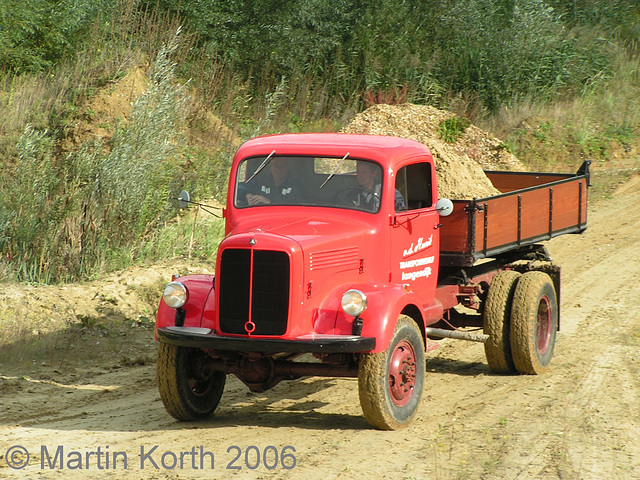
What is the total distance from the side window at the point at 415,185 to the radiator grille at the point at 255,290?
157 cm

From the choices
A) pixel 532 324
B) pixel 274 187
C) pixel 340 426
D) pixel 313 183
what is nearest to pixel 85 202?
pixel 274 187

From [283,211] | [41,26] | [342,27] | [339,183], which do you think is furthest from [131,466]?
[342,27]

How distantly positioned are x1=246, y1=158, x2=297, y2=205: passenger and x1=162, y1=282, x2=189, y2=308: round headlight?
3.63 ft

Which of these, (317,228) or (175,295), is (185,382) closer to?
(175,295)

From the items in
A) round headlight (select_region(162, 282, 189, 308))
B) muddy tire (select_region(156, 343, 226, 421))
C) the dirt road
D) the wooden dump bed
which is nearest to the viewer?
the dirt road

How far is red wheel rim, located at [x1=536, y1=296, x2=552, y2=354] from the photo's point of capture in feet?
29.8

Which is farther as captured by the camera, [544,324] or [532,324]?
[544,324]

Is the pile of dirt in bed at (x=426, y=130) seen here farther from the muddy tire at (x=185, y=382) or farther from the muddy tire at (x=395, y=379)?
the muddy tire at (x=185, y=382)

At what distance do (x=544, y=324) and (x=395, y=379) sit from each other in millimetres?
3129

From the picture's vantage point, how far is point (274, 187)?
24.3ft

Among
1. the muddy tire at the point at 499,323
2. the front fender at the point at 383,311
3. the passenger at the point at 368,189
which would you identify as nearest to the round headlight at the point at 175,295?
the front fender at the point at 383,311

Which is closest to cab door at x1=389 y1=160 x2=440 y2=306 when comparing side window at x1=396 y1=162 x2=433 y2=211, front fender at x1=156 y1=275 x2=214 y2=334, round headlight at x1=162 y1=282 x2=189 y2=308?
side window at x1=396 y1=162 x2=433 y2=211

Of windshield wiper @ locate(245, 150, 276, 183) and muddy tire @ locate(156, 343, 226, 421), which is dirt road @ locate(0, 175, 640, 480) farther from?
windshield wiper @ locate(245, 150, 276, 183)

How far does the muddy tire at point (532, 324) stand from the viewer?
8.52m
